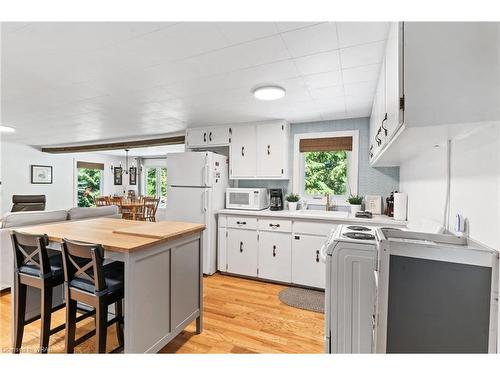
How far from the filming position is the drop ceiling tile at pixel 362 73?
1.87m

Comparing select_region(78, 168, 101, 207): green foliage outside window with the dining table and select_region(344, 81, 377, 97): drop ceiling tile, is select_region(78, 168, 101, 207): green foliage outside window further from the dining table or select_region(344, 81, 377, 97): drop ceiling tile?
select_region(344, 81, 377, 97): drop ceiling tile

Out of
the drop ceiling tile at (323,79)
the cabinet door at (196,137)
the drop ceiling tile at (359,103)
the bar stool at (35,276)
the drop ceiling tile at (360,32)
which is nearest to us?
the drop ceiling tile at (360,32)

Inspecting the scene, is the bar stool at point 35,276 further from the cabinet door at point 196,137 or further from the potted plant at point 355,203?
the potted plant at point 355,203

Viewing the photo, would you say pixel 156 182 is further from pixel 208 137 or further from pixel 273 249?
pixel 273 249

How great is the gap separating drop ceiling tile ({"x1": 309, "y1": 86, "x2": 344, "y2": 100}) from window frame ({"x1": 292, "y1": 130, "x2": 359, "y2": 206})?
3.08 feet

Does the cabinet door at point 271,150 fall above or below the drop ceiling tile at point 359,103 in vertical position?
below

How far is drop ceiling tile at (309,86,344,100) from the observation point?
2306mm

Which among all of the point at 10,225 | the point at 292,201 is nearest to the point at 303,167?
the point at 292,201

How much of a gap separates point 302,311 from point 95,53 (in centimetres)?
283

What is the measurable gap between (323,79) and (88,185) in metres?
7.86

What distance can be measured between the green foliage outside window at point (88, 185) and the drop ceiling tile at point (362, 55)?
25.9 ft

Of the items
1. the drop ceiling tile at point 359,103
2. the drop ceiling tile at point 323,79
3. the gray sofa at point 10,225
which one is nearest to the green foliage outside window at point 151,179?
the gray sofa at point 10,225

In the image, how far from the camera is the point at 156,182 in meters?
8.55
